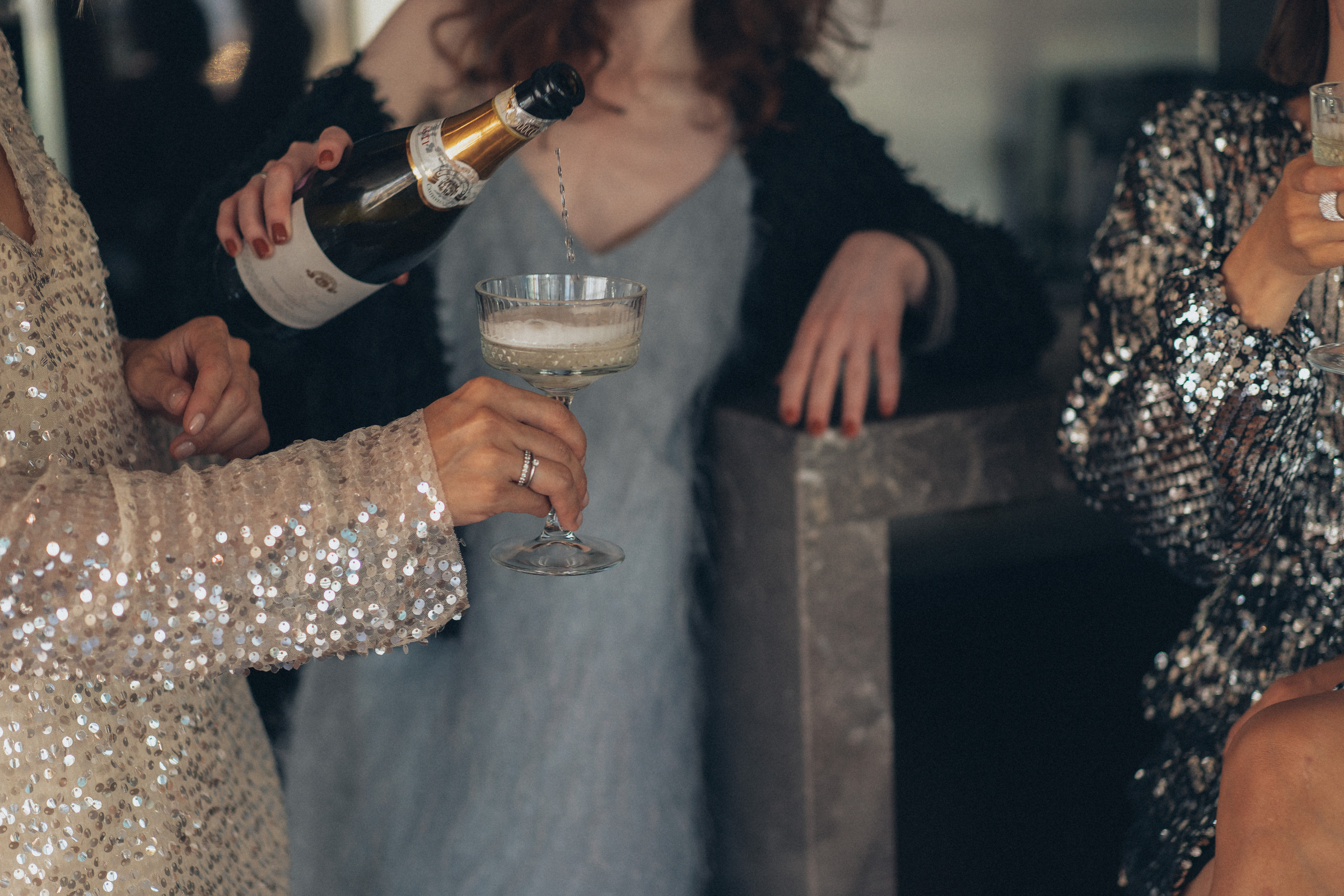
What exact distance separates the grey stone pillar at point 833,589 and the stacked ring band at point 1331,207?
44cm

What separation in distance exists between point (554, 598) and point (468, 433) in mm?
617

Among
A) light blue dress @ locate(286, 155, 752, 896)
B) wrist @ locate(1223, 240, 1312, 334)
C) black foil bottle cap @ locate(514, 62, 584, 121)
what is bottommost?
light blue dress @ locate(286, 155, 752, 896)

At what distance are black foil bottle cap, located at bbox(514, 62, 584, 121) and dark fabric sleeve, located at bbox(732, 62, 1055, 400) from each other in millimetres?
506

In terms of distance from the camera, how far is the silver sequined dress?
940 millimetres

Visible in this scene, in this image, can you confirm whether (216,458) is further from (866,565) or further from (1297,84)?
(1297,84)

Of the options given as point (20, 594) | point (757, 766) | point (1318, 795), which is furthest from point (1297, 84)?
point (20, 594)

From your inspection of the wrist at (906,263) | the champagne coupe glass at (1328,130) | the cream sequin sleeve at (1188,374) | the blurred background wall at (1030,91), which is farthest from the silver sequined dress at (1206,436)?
the blurred background wall at (1030,91)

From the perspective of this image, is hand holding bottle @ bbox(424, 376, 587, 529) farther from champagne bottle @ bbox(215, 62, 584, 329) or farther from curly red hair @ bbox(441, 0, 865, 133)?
curly red hair @ bbox(441, 0, 865, 133)

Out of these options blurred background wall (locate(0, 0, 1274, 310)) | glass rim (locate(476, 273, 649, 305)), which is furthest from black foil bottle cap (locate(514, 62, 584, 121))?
A: blurred background wall (locate(0, 0, 1274, 310))

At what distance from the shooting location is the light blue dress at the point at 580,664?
4.20 ft

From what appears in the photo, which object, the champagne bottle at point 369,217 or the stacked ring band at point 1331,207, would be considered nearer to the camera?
the stacked ring band at point 1331,207

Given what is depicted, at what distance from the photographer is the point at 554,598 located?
4.26ft

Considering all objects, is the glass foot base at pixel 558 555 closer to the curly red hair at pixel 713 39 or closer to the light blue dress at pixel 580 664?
the light blue dress at pixel 580 664

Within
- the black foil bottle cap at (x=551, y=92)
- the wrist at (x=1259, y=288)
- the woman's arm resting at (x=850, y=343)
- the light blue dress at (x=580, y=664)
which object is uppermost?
the black foil bottle cap at (x=551, y=92)
